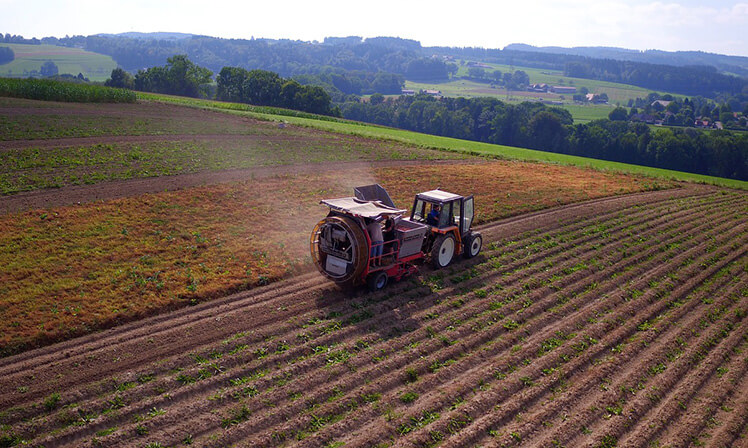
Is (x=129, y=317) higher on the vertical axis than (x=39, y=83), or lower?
lower

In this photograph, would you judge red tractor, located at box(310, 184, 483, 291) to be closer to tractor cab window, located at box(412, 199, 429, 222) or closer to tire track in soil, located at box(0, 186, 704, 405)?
tractor cab window, located at box(412, 199, 429, 222)

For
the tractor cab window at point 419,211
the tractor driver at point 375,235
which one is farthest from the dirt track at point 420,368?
the tractor cab window at point 419,211

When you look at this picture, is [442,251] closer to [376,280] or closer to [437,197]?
[437,197]

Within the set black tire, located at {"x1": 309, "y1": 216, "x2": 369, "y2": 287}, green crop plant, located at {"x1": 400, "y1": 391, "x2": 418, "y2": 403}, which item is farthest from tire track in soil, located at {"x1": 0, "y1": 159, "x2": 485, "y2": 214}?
green crop plant, located at {"x1": 400, "y1": 391, "x2": 418, "y2": 403}

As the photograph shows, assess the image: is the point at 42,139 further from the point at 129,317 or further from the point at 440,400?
the point at 440,400

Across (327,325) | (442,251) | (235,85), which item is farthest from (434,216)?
(235,85)

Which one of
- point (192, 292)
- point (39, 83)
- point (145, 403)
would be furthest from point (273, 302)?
point (39, 83)
